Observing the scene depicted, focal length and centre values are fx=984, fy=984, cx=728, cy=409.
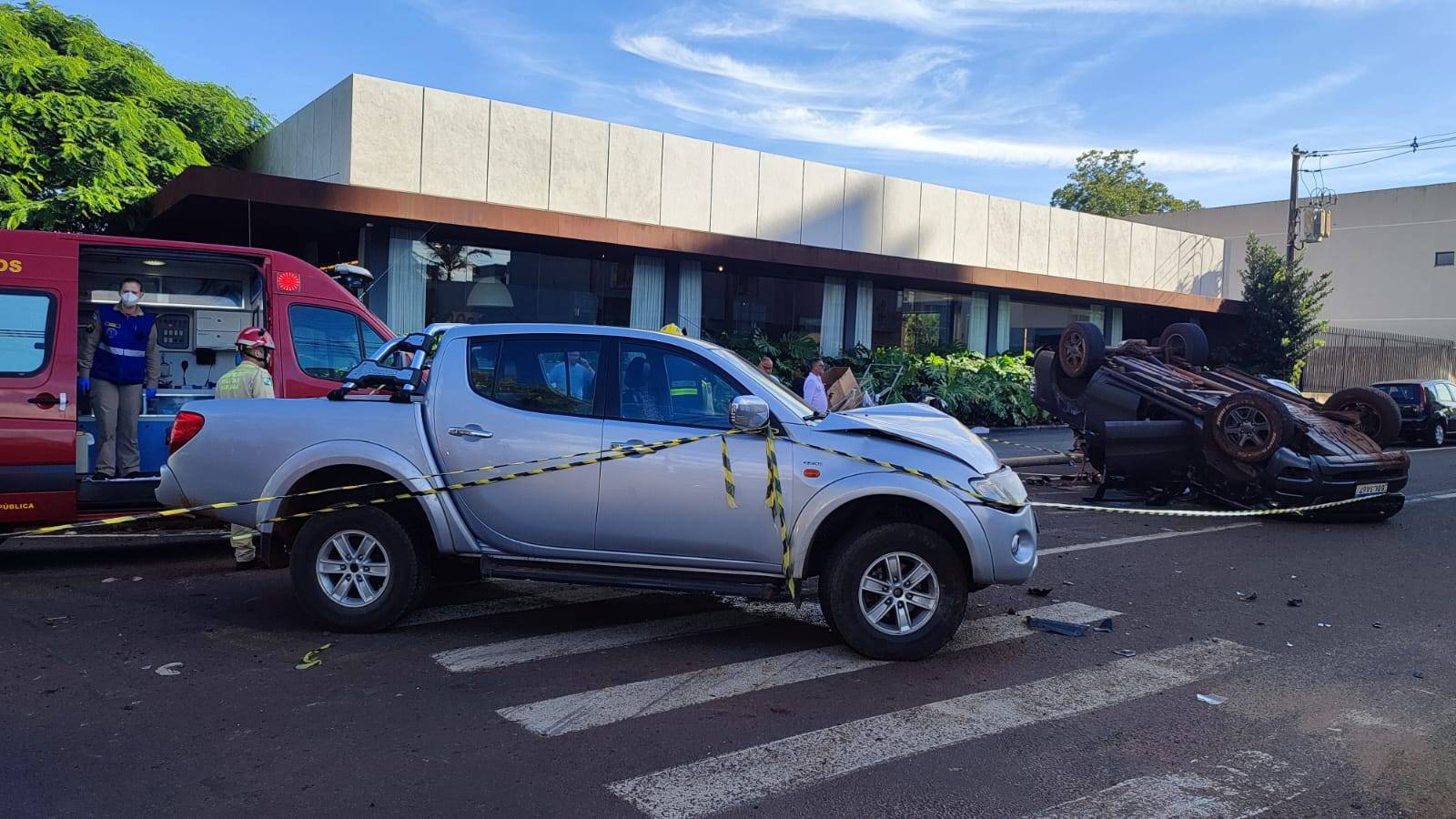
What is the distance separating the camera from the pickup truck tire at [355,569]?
19.4 feet

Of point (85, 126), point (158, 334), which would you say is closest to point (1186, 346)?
point (158, 334)

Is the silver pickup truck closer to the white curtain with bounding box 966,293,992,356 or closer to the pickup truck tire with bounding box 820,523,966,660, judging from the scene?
the pickup truck tire with bounding box 820,523,966,660

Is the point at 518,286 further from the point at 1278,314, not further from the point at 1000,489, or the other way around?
the point at 1278,314

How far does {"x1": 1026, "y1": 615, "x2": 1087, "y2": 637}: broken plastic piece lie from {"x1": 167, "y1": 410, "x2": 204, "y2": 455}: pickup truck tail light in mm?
5403

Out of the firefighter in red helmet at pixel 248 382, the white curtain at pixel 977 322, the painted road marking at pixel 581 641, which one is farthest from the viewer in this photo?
the white curtain at pixel 977 322

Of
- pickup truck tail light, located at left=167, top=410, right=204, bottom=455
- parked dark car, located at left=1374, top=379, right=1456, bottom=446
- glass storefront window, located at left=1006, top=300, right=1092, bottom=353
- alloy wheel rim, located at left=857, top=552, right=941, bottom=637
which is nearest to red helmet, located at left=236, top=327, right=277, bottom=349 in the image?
pickup truck tail light, located at left=167, top=410, right=204, bottom=455

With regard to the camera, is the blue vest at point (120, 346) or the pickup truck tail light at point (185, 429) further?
the blue vest at point (120, 346)

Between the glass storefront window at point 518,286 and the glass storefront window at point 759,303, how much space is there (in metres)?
2.10

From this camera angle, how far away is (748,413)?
5.39 m

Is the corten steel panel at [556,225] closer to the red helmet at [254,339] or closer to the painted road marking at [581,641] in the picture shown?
the red helmet at [254,339]

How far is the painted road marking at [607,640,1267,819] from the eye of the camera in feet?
12.7

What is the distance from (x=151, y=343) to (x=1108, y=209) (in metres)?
55.6

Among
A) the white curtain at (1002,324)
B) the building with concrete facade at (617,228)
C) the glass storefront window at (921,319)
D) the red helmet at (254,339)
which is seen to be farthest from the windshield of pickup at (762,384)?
the white curtain at (1002,324)

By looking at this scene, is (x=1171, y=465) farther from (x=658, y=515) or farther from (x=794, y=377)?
(x=794, y=377)
